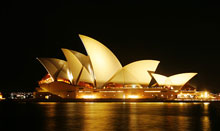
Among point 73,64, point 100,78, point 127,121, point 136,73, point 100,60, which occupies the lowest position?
point 127,121

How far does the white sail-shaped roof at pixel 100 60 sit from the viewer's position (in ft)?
148

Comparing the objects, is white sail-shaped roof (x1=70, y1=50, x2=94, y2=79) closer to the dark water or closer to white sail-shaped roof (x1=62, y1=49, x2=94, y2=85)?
white sail-shaped roof (x1=62, y1=49, x2=94, y2=85)

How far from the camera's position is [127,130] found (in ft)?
50.3

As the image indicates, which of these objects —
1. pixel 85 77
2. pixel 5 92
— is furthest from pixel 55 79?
pixel 5 92

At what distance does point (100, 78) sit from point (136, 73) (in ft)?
23.7

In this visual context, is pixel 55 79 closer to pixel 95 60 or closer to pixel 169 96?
pixel 95 60

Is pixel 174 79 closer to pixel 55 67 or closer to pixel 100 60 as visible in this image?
pixel 100 60

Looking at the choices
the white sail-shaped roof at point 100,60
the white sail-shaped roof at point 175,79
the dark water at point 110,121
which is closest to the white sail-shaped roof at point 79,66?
the white sail-shaped roof at point 100,60

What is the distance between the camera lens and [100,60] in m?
47.2

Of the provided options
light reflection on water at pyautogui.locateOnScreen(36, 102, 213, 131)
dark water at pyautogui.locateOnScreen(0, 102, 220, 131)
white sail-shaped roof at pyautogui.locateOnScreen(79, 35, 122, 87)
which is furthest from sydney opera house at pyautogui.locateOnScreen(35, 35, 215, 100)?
light reflection on water at pyautogui.locateOnScreen(36, 102, 213, 131)

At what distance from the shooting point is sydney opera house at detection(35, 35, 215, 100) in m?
47.5

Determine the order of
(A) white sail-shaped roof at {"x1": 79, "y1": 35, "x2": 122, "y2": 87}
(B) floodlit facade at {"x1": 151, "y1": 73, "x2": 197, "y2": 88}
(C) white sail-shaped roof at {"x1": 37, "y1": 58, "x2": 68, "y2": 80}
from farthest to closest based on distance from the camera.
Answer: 1. (B) floodlit facade at {"x1": 151, "y1": 73, "x2": 197, "y2": 88}
2. (C) white sail-shaped roof at {"x1": 37, "y1": 58, "x2": 68, "y2": 80}
3. (A) white sail-shaped roof at {"x1": 79, "y1": 35, "x2": 122, "y2": 87}

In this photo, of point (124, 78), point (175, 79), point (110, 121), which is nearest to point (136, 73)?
point (124, 78)

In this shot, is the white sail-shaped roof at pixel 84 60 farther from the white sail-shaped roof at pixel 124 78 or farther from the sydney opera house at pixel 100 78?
the white sail-shaped roof at pixel 124 78
